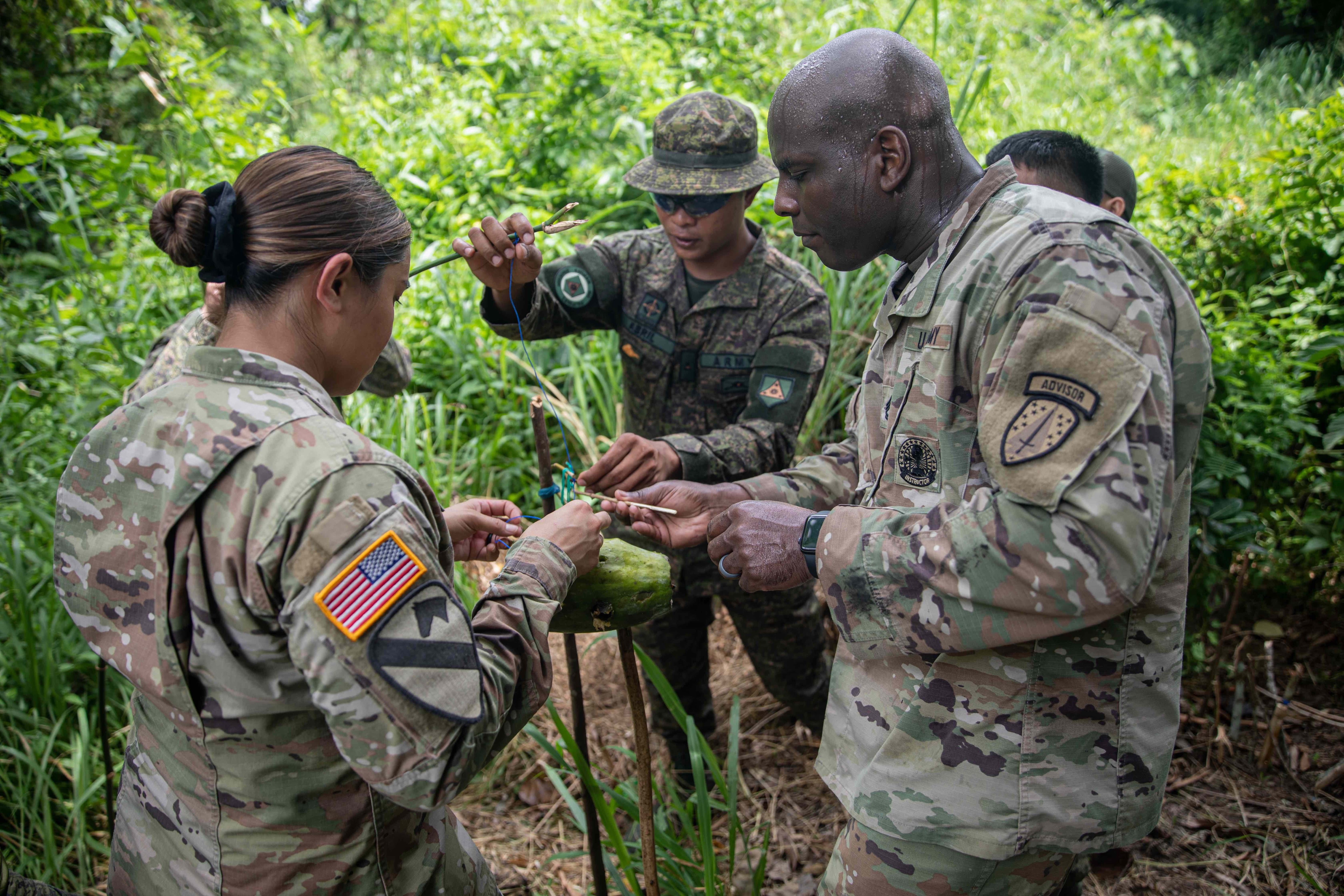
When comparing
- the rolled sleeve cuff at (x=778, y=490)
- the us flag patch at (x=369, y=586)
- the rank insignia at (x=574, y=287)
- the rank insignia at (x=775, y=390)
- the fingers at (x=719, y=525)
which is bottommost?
the rank insignia at (x=775, y=390)

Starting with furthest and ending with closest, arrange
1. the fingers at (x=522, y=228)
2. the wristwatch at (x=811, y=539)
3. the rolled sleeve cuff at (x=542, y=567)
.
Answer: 1. the fingers at (x=522, y=228)
2. the wristwatch at (x=811, y=539)
3. the rolled sleeve cuff at (x=542, y=567)

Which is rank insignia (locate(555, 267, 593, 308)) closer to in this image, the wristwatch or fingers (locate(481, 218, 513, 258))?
fingers (locate(481, 218, 513, 258))

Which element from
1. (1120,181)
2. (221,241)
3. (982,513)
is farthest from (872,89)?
(1120,181)

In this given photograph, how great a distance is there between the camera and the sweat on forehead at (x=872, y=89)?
160 cm

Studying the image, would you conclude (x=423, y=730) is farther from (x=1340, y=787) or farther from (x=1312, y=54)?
(x=1312, y=54)

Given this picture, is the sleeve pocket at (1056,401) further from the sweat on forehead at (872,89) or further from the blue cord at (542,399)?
the blue cord at (542,399)

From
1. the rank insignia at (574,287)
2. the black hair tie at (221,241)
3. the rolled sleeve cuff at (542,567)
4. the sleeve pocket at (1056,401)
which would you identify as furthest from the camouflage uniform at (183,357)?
the sleeve pocket at (1056,401)

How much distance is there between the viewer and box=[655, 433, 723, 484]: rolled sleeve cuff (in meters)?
2.62

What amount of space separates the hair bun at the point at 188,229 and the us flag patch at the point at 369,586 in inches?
23.3

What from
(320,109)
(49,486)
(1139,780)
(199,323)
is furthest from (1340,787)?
(320,109)

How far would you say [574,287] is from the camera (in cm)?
303

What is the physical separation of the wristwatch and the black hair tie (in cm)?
114

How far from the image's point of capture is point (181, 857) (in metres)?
1.45

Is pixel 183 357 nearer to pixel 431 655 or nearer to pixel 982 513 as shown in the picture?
pixel 431 655
